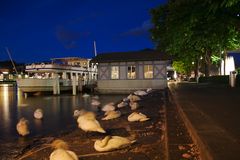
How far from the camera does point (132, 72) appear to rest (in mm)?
39969

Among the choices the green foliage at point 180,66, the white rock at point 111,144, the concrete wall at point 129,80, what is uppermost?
the green foliage at point 180,66

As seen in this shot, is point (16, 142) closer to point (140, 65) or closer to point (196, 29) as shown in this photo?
point (196, 29)

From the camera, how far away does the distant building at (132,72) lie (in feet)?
127

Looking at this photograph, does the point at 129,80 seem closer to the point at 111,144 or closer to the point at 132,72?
the point at 132,72

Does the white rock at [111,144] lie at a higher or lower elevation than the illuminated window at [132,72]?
lower

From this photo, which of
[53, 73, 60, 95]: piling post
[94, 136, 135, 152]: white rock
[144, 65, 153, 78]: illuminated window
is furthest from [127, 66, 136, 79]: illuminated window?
[94, 136, 135, 152]: white rock

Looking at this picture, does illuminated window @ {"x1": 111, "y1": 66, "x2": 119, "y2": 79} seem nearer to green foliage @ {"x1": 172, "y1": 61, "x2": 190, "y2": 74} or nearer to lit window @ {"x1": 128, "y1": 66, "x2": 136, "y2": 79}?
lit window @ {"x1": 128, "y1": 66, "x2": 136, "y2": 79}

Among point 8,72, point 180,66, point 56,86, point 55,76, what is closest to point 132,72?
point 56,86

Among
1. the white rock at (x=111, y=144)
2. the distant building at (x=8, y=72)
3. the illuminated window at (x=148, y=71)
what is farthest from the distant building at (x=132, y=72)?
the distant building at (x=8, y=72)

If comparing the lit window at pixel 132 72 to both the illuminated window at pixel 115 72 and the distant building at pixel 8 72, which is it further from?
the distant building at pixel 8 72

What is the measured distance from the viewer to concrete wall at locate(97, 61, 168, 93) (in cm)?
3872

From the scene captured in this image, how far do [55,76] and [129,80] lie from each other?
15066 millimetres

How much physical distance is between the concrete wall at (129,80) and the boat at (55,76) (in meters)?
7.16

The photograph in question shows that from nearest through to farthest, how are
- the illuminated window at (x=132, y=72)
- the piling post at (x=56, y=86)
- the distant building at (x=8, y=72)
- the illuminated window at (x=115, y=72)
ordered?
the illuminated window at (x=132, y=72) < the illuminated window at (x=115, y=72) < the piling post at (x=56, y=86) < the distant building at (x=8, y=72)
